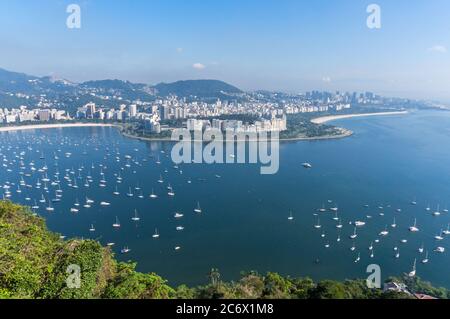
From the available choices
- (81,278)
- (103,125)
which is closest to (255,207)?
(81,278)

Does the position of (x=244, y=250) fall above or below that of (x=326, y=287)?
below

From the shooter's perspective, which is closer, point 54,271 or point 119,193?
point 54,271

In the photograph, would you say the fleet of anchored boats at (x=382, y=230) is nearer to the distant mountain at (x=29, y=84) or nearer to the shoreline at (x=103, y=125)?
the shoreline at (x=103, y=125)

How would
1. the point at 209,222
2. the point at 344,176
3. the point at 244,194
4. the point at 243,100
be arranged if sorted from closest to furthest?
the point at 209,222 → the point at 244,194 → the point at 344,176 → the point at 243,100

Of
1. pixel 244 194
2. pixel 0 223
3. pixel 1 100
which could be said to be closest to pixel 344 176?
pixel 244 194

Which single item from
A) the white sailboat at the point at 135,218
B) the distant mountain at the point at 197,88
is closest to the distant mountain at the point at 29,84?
the distant mountain at the point at 197,88

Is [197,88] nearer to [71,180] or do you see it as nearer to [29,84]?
[29,84]

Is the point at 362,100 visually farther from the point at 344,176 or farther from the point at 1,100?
the point at 1,100
